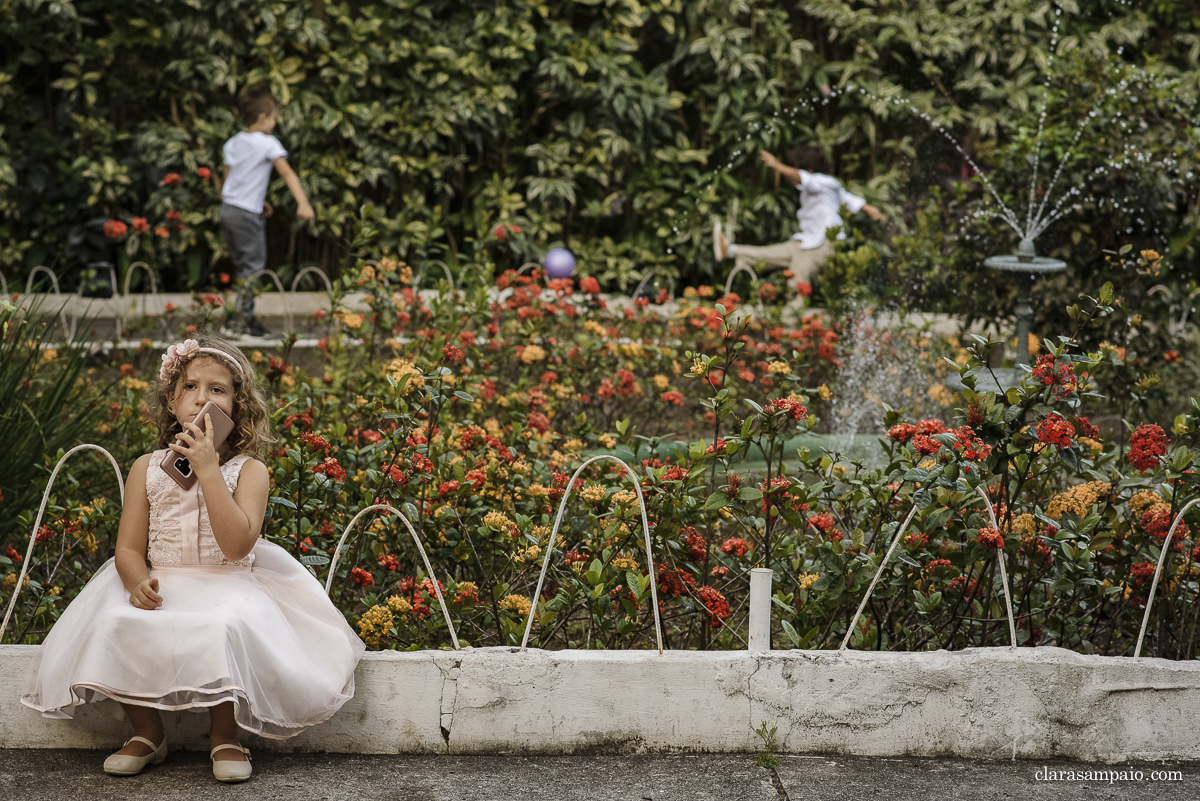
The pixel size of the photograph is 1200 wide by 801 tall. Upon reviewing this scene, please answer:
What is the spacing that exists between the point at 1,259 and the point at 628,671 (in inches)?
251

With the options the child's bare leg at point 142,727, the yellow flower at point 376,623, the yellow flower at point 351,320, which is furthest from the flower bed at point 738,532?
the yellow flower at point 351,320

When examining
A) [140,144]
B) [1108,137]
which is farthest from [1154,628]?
[140,144]

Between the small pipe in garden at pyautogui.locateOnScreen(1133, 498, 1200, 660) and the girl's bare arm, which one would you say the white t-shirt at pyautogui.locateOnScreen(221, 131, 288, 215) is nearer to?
the girl's bare arm

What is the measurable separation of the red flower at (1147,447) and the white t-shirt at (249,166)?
16.3 feet

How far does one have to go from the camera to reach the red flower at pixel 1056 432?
226 cm

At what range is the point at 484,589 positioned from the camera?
8.86ft

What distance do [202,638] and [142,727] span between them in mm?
267

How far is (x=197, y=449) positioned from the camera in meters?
2.16

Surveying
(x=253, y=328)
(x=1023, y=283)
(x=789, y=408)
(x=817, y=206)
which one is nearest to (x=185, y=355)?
(x=789, y=408)

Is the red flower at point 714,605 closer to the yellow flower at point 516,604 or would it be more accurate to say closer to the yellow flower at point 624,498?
the yellow flower at point 624,498

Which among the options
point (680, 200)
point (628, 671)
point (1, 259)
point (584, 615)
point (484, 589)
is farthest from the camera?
point (680, 200)

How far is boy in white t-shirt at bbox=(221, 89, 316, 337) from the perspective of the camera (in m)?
6.20

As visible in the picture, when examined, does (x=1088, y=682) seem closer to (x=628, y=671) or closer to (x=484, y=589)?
(x=628, y=671)

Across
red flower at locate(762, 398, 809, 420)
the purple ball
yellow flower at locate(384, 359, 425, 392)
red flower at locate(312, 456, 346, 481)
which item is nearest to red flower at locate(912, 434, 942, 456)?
red flower at locate(762, 398, 809, 420)
